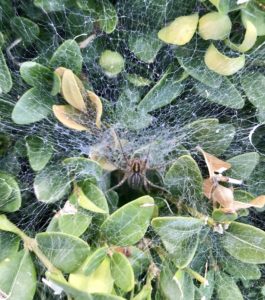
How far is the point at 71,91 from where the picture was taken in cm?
110

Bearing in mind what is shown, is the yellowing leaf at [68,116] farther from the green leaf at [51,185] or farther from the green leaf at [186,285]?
the green leaf at [186,285]

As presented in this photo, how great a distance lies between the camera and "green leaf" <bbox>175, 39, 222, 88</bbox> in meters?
1.15

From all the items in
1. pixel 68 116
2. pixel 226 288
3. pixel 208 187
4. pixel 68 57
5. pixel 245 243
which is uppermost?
pixel 68 57

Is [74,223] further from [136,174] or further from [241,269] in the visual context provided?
[241,269]

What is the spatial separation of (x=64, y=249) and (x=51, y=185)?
0.16 m

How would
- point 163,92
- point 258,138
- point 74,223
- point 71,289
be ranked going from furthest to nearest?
point 258,138 < point 163,92 < point 74,223 < point 71,289

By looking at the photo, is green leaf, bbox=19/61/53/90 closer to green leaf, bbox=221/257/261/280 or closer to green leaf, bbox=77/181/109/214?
green leaf, bbox=77/181/109/214

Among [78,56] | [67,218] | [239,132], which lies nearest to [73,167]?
[67,218]

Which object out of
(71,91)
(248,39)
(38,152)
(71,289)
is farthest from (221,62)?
(71,289)

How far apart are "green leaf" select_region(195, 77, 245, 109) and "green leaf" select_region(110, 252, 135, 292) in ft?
1.24

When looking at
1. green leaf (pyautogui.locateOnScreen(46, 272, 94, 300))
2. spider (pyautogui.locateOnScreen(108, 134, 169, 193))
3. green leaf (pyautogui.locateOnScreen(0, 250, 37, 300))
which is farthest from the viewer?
spider (pyautogui.locateOnScreen(108, 134, 169, 193))

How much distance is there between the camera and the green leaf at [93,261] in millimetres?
977

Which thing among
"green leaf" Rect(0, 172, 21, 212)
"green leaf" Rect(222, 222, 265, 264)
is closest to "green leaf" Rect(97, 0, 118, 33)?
"green leaf" Rect(0, 172, 21, 212)

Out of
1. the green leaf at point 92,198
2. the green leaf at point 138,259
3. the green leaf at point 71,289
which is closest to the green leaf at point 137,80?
the green leaf at point 92,198
